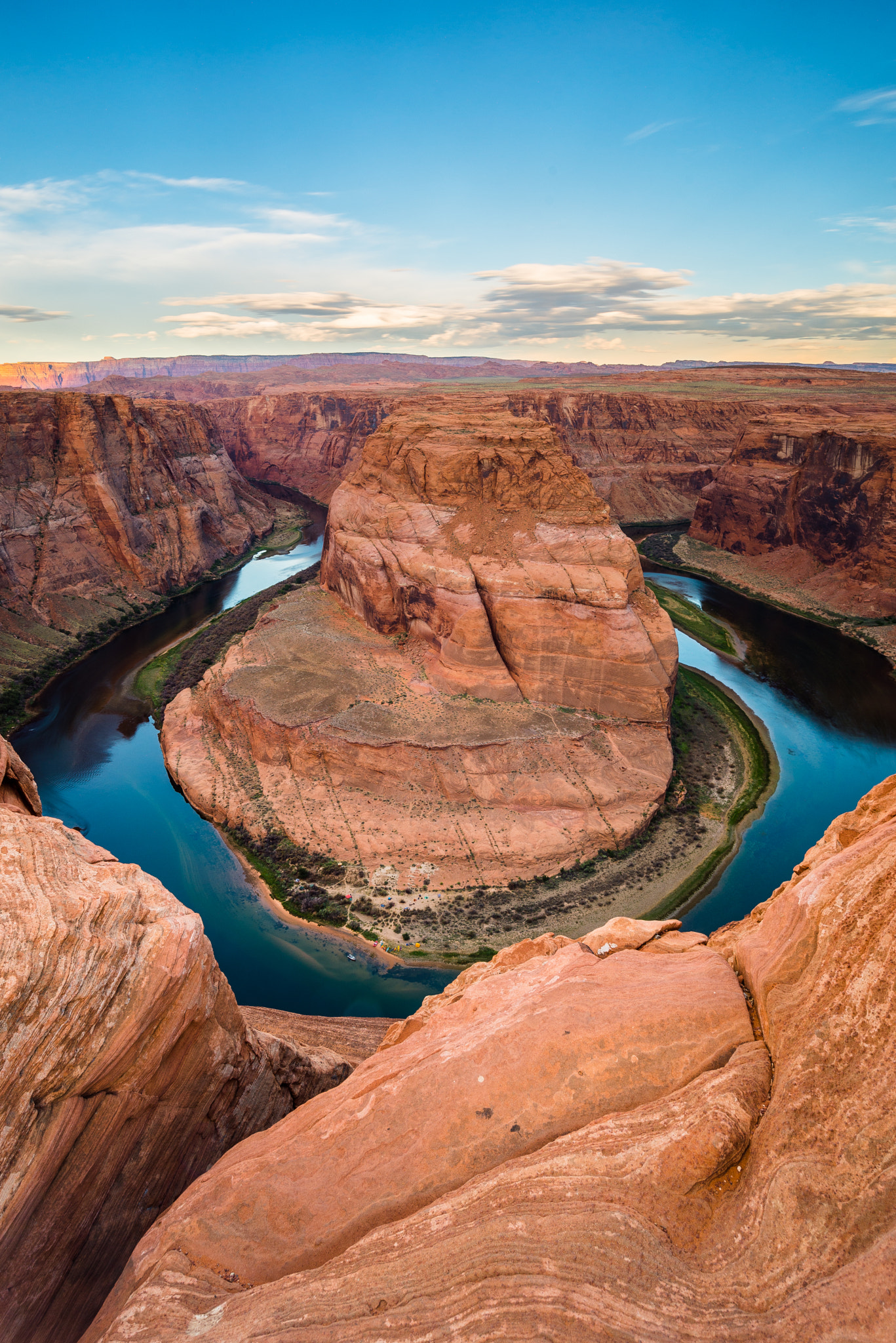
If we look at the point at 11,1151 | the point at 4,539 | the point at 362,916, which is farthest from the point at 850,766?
the point at 4,539

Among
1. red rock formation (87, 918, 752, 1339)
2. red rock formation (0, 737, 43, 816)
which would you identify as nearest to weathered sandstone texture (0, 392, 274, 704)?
red rock formation (0, 737, 43, 816)

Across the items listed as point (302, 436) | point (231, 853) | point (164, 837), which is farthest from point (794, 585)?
point (302, 436)

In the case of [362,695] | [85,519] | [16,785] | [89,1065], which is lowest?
[362,695]

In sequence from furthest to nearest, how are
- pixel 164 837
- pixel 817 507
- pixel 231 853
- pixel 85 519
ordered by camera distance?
pixel 817 507, pixel 85 519, pixel 164 837, pixel 231 853

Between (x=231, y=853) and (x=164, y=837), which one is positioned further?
(x=164, y=837)

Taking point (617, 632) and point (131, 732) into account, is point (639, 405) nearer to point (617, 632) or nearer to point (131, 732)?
point (617, 632)

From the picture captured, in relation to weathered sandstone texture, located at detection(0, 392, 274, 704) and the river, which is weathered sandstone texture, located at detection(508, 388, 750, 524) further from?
weathered sandstone texture, located at detection(0, 392, 274, 704)

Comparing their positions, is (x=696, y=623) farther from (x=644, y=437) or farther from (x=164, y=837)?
(x=644, y=437)
